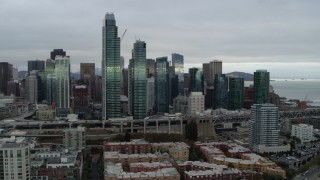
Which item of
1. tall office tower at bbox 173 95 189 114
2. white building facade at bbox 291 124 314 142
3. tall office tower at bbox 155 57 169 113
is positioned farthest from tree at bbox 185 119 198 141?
tall office tower at bbox 155 57 169 113

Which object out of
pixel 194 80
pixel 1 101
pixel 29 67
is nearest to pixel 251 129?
pixel 194 80

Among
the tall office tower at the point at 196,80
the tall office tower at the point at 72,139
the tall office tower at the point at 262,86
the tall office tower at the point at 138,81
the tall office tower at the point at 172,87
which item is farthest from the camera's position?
the tall office tower at the point at 172,87

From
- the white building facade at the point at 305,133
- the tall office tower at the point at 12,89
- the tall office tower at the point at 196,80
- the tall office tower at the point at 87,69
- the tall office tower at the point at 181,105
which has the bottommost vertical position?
the white building facade at the point at 305,133

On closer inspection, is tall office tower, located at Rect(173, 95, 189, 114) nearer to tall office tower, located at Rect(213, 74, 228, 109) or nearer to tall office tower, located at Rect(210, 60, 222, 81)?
tall office tower, located at Rect(213, 74, 228, 109)

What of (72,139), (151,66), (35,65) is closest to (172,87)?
(151,66)

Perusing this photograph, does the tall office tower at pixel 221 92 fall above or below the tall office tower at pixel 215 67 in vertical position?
below

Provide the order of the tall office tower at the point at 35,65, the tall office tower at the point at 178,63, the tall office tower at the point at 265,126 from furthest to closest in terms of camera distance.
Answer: the tall office tower at the point at 35,65
the tall office tower at the point at 178,63
the tall office tower at the point at 265,126

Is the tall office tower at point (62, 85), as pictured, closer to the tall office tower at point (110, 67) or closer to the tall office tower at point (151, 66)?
the tall office tower at point (110, 67)

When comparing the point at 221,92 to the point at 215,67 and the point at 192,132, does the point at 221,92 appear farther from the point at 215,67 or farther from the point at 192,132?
the point at 192,132

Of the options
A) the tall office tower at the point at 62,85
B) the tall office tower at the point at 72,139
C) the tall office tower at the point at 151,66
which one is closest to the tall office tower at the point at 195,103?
the tall office tower at the point at 62,85
